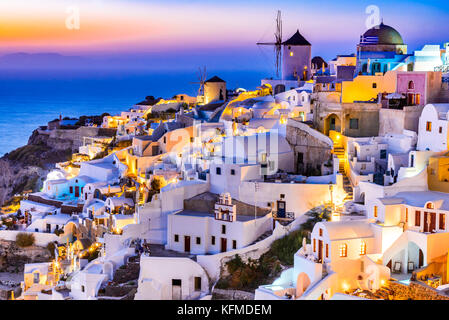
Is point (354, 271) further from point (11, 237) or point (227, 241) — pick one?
point (11, 237)

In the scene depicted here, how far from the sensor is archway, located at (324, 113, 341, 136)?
1909cm

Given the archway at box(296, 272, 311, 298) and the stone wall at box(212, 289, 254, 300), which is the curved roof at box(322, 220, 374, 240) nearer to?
the archway at box(296, 272, 311, 298)

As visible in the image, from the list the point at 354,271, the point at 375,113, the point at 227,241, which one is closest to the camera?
the point at 354,271

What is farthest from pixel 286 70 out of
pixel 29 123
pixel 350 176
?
pixel 29 123

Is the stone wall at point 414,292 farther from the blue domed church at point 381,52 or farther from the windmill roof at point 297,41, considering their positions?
the windmill roof at point 297,41

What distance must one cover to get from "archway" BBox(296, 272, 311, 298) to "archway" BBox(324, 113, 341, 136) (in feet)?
23.5

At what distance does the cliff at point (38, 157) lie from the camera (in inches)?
1292

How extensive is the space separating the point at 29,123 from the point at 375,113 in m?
49.3

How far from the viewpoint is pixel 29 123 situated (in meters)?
61.5

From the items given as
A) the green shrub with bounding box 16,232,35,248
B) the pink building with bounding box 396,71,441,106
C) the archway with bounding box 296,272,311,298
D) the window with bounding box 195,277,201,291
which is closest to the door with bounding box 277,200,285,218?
the window with bounding box 195,277,201,291

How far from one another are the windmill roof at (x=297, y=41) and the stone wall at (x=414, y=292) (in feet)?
65.3

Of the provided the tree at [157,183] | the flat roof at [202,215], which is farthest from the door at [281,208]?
the tree at [157,183]

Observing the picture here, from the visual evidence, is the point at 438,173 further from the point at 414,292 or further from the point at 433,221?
the point at 414,292

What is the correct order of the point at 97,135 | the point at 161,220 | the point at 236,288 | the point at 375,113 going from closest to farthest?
the point at 236,288
the point at 161,220
the point at 375,113
the point at 97,135
